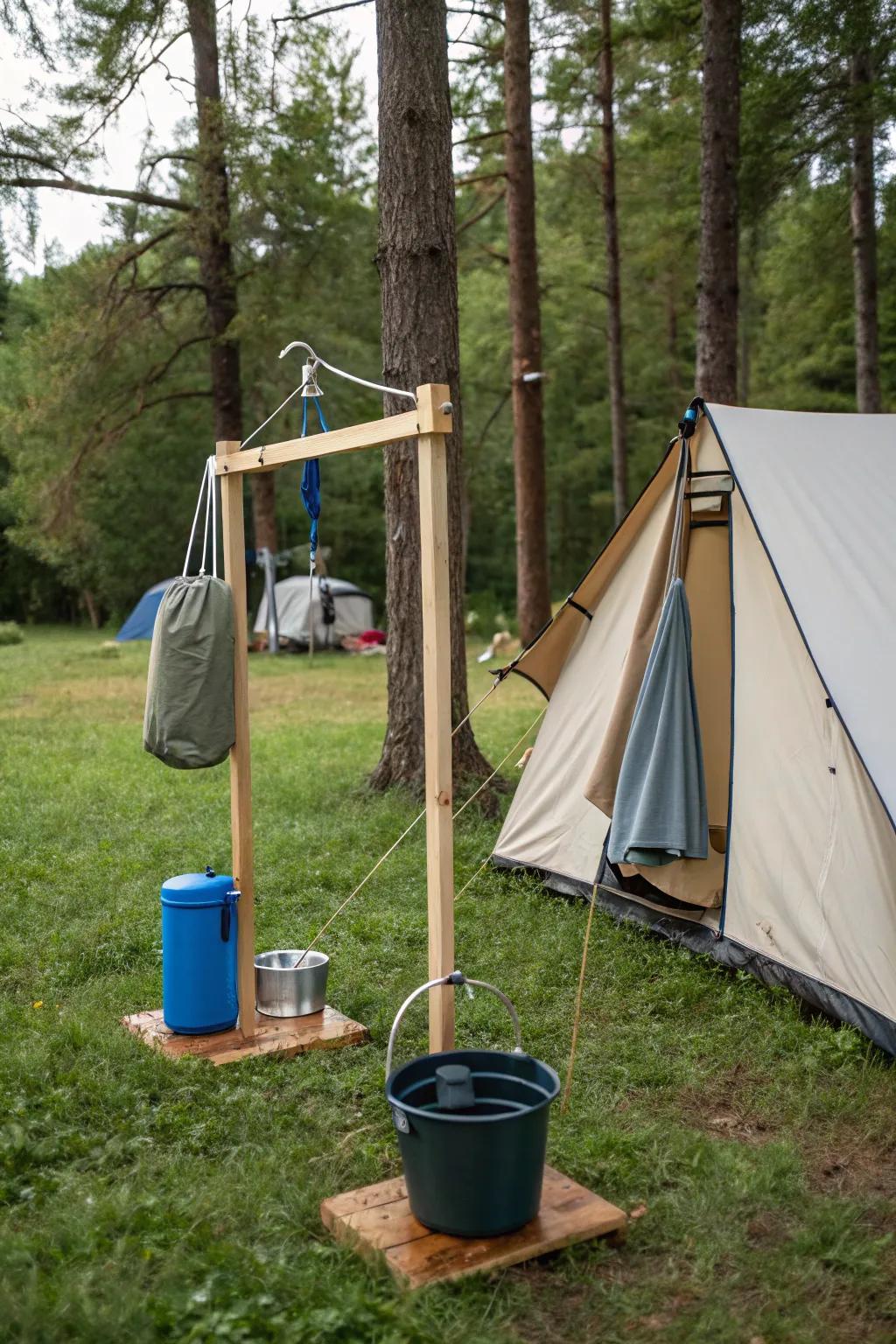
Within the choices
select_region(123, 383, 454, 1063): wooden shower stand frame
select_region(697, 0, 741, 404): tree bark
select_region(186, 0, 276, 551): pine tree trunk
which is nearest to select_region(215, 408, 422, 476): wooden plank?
select_region(123, 383, 454, 1063): wooden shower stand frame

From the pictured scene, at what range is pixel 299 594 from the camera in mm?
19641

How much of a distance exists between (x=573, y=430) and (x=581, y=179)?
1120 centimetres

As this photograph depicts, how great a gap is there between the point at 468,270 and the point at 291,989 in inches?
603

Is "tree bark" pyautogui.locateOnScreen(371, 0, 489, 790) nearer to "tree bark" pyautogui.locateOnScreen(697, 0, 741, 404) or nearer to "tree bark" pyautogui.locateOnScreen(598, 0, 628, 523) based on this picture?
"tree bark" pyautogui.locateOnScreen(697, 0, 741, 404)

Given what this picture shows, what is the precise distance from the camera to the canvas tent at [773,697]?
403 cm

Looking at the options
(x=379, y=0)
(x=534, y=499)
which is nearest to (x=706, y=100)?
(x=379, y=0)

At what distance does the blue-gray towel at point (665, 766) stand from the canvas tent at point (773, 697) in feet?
0.48

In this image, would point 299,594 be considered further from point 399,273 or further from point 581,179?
point 399,273

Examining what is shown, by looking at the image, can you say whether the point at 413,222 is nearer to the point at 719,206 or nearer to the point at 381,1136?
the point at 719,206

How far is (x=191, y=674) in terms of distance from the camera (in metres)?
3.94

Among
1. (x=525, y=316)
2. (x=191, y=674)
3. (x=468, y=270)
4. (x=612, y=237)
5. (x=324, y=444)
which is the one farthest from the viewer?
(x=468, y=270)

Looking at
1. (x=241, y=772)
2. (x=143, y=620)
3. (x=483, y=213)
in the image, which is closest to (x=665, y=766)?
(x=241, y=772)

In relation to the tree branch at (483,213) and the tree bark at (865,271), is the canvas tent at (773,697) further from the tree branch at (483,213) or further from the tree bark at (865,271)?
the tree branch at (483,213)

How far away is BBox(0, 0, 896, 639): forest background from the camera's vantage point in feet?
33.0
